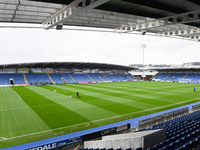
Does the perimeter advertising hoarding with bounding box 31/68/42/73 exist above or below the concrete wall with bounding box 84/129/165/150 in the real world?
above

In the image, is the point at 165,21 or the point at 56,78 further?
the point at 56,78

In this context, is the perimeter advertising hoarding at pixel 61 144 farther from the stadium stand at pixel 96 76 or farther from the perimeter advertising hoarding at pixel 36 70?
the perimeter advertising hoarding at pixel 36 70

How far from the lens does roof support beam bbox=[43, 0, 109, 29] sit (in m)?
7.95

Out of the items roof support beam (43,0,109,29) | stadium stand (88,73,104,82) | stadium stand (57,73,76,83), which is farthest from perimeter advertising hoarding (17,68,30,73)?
roof support beam (43,0,109,29)

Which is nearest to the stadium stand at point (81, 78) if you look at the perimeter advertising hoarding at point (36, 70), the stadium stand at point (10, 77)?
the perimeter advertising hoarding at point (36, 70)

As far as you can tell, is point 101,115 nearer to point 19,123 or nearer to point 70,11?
point 19,123

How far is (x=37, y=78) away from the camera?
57.7 meters

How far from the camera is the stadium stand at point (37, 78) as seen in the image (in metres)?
54.9

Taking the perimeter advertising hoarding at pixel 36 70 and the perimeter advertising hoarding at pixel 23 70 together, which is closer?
the perimeter advertising hoarding at pixel 23 70

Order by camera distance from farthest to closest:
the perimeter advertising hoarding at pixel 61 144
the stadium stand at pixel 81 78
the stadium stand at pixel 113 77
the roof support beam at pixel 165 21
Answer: the stadium stand at pixel 113 77 → the stadium stand at pixel 81 78 → the roof support beam at pixel 165 21 → the perimeter advertising hoarding at pixel 61 144

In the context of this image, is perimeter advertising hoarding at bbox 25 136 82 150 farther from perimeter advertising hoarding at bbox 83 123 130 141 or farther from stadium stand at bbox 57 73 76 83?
stadium stand at bbox 57 73 76 83

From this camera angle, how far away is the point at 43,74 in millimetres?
62094

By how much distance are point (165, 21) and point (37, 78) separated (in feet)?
177

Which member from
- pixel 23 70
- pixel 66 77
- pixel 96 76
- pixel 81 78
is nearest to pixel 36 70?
pixel 23 70
